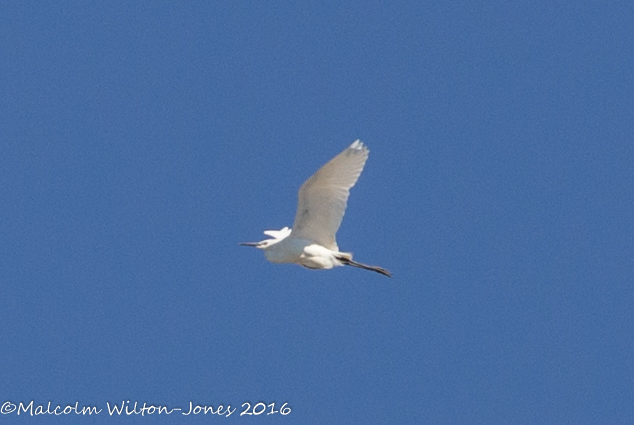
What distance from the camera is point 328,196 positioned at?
18969 mm

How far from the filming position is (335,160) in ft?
61.2

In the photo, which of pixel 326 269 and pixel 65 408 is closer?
pixel 65 408

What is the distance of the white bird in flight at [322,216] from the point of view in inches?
739

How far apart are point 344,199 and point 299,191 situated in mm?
594

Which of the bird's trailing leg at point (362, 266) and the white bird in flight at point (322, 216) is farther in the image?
the bird's trailing leg at point (362, 266)

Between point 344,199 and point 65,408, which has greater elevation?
point 344,199

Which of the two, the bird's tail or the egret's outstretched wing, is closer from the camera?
the egret's outstretched wing

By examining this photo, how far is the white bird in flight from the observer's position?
1877 cm

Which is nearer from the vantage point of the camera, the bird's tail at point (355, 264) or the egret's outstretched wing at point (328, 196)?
the egret's outstretched wing at point (328, 196)

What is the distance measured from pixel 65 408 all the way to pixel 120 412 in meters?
0.66

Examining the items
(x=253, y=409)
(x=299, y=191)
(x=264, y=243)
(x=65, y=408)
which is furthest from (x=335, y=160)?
(x=65, y=408)

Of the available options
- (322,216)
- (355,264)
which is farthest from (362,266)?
(322,216)

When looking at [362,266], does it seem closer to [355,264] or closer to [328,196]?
[355,264]

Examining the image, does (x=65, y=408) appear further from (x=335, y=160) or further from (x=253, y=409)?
(x=335, y=160)
